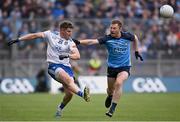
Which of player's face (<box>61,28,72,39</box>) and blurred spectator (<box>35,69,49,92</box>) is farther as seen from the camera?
blurred spectator (<box>35,69,49,92</box>)

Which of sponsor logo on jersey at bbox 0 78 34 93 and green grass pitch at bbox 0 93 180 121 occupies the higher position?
green grass pitch at bbox 0 93 180 121

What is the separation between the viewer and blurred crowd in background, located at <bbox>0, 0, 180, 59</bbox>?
3359 cm

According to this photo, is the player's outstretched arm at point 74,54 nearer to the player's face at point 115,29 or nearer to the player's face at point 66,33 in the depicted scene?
the player's face at point 66,33

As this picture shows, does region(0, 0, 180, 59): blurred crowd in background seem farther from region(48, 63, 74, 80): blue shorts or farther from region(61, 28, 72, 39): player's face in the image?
region(48, 63, 74, 80): blue shorts

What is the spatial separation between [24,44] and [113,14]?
5118 mm

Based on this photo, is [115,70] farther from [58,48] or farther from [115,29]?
[58,48]

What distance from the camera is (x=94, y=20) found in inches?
1341

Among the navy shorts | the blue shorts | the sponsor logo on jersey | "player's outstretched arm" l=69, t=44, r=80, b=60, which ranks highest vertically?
"player's outstretched arm" l=69, t=44, r=80, b=60

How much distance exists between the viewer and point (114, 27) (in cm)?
1841

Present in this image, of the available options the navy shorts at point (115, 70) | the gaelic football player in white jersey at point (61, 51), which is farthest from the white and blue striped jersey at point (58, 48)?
the navy shorts at point (115, 70)

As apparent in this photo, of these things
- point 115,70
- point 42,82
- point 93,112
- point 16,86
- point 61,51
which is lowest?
point 16,86

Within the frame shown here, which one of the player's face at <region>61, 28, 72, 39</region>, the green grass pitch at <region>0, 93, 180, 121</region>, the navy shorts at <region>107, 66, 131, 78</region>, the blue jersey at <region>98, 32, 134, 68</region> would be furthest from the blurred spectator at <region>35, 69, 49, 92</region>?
the player's face at <region>61, 28, 72, 39</region>

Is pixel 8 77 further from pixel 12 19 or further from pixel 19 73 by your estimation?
pixel 12 19

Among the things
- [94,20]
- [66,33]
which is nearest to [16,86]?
[94,20]
